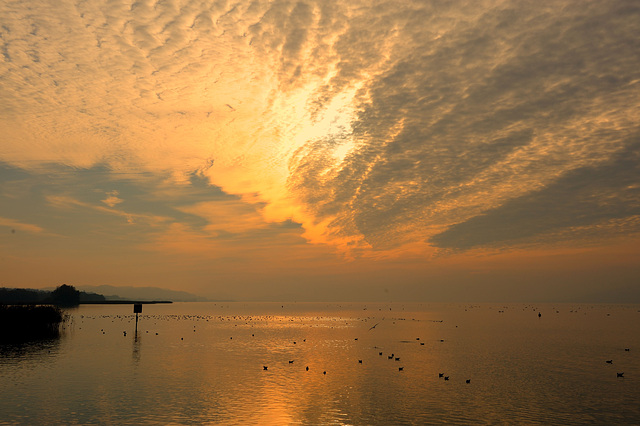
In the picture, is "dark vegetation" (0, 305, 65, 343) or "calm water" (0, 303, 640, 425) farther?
"dark vegetation" (0, 305, 65, 343)

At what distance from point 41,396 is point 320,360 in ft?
116

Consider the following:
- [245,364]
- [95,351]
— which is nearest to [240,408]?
[245,364]

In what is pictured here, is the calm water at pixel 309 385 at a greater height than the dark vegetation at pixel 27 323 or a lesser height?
lesser

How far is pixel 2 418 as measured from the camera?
32.9 metres

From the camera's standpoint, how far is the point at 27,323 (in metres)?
89.7

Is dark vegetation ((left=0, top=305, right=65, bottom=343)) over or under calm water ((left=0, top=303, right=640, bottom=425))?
over

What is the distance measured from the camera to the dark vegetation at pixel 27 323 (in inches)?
3344

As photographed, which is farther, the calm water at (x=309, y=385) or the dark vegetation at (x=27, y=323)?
the dark vegetation at (x=27, y=323)

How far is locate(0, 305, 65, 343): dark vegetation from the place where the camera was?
84.9m

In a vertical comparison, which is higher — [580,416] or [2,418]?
[2,418]

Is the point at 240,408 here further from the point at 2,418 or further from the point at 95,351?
the point at 95,351

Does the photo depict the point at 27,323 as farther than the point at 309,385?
Yes

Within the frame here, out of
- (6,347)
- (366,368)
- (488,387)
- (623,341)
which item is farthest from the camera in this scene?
(623,341)

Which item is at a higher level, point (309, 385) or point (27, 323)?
point (27, 323)
